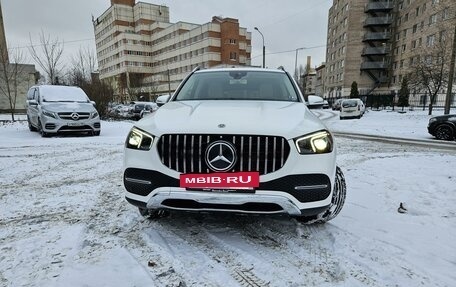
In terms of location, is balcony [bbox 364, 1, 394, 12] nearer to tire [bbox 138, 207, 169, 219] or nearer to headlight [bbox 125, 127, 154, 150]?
tire [bbox 138, 207, 169, 219]

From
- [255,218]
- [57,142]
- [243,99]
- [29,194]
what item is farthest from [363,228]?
[57,142]

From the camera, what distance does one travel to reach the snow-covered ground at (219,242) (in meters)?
2.22

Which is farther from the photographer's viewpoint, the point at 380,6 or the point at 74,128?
the point at 380,6

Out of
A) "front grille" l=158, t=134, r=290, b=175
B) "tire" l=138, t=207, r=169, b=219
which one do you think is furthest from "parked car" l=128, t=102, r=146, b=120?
"front grille" l=158, t=134, r=290, b=175

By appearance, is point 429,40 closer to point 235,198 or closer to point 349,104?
point 349,104

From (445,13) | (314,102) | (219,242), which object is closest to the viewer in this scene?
(219,242)

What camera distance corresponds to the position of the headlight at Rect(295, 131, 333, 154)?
2373 mm

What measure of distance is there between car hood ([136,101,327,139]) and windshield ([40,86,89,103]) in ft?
27.9

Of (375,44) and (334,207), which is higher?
(375,44)

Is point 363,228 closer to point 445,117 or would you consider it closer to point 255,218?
point 255,218

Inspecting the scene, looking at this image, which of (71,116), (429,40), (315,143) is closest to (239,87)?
(315,143)

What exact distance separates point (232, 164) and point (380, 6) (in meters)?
62.7

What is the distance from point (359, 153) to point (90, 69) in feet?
81.2

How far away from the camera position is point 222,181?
2.35m
